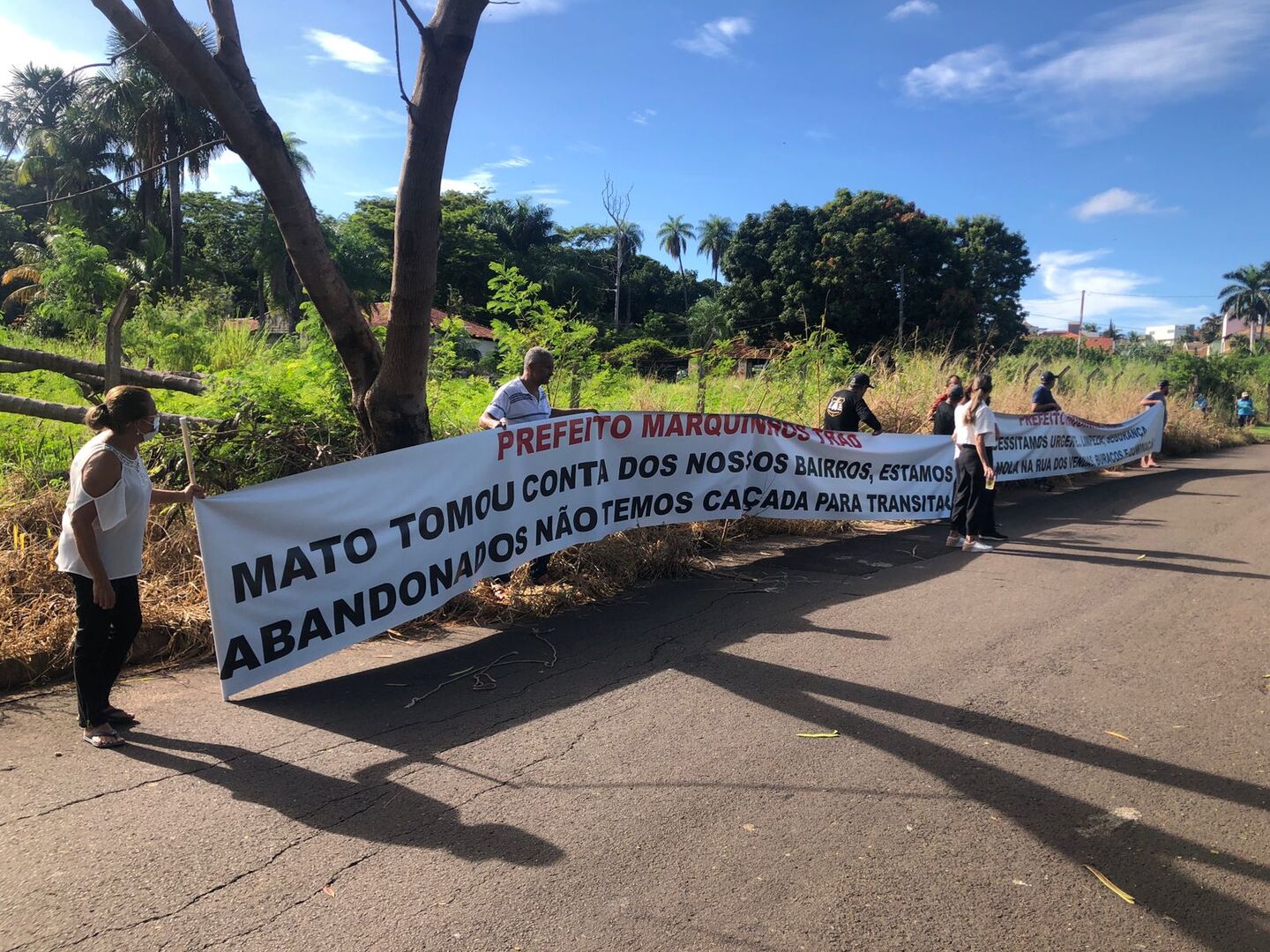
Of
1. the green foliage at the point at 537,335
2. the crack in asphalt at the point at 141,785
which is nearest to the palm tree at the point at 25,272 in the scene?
the green foliage at the point at 537,335

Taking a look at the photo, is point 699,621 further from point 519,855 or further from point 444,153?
point 444,153

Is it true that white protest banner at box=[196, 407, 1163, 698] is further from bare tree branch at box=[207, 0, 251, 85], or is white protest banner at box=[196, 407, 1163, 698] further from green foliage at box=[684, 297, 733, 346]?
green foliage at box=[684, 297, 733, 346]

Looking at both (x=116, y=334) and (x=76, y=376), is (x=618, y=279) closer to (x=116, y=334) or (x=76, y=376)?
(x=76, y=376)

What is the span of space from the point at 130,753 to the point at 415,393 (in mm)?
3082

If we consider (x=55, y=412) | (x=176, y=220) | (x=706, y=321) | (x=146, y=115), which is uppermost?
(x=146, y=115)

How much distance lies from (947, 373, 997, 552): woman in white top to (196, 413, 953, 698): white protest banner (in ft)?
5.09

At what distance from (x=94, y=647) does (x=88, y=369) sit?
4.75m

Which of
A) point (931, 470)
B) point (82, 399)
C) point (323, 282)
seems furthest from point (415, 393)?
point (931, 470)

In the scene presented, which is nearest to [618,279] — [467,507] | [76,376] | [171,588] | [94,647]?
[76,376]

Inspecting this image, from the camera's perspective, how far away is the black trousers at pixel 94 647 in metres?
3.90

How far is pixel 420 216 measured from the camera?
577cm

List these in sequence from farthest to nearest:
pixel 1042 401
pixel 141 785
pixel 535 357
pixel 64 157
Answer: pixel 64 157, pixel 1042 401, pixel 535 357, pixel 141 785

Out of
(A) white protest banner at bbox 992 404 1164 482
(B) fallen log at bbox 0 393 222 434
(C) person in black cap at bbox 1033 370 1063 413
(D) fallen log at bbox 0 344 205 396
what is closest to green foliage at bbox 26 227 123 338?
(D) fallen log at bbox 0 344 205 396

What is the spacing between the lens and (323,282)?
5.81 metres
